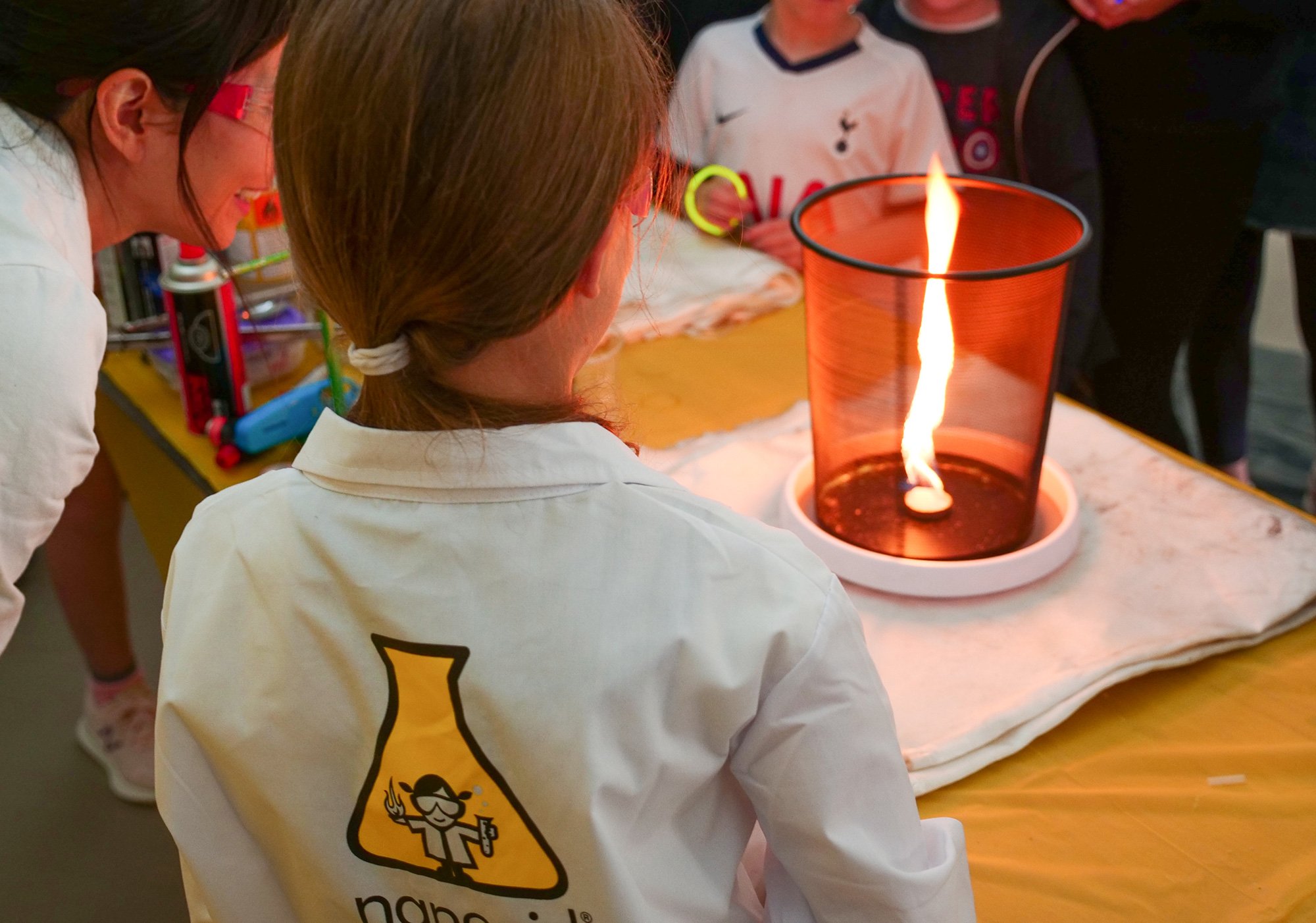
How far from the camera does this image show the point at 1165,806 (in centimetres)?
76


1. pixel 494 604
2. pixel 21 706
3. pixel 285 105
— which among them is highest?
pixel 285 105

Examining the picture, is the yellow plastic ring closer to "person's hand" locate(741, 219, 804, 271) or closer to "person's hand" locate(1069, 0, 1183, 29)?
"person's hand" locate(741, 219, 804, 271)

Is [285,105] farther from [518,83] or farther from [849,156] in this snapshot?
[849,156]

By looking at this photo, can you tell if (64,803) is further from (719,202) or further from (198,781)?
(719,202)

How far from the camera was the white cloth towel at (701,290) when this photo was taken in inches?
54.2

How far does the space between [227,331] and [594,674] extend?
77 centimetres

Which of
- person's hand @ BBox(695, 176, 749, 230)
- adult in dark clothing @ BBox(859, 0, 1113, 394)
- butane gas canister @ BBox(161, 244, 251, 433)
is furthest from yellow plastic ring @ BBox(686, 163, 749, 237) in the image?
butane gas canister @ BBox(161, 244, 251, 433)

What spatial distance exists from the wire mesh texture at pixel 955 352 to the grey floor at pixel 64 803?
1050 mm

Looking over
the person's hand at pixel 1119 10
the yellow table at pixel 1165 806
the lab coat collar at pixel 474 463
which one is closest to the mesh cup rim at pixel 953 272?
the yellow table at pixel 1165 806

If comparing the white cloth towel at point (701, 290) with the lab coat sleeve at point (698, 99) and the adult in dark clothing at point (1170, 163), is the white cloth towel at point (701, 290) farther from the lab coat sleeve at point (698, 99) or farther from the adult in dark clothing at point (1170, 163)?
the adult in dark clothing at point (1170, 163)

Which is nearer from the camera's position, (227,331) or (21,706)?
(227,331)

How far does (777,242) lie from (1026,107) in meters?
0.46

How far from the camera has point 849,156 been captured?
1.83 meters

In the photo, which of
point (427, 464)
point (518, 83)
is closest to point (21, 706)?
point (427, 464)
